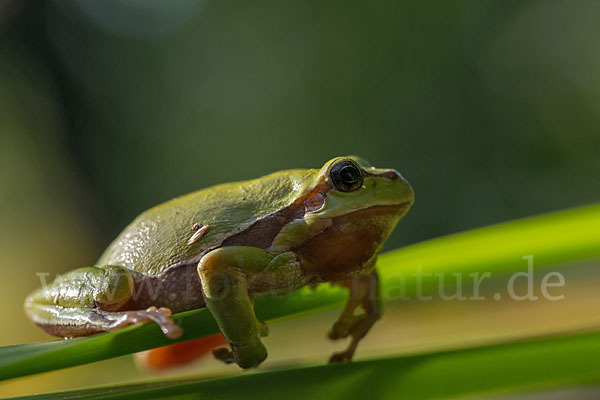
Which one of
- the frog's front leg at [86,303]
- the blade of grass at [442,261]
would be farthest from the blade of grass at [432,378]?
the frog's front leg at [86,303]

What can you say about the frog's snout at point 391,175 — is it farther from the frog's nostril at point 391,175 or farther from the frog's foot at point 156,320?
the frog's foot at point 156,320

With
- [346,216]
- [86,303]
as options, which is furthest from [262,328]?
[86,303]

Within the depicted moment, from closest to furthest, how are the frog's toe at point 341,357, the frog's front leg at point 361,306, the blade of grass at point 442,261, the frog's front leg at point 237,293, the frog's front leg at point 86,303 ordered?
the blade of grass at point 442,261 → the frog's front leg at point 237,293 → the frog's front leg at point 86,303 → the frog's toe at point 341,357 → the frog's front leg at point 361,306

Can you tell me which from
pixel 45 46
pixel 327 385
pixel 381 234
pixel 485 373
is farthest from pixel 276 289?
pixel 45 46

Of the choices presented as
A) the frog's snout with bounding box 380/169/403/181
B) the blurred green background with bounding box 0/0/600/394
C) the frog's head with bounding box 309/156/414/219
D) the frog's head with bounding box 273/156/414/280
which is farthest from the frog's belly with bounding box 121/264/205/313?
the blurred green background with bounding box 0/0/600/394

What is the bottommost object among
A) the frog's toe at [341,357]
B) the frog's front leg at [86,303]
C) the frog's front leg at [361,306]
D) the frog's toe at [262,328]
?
the frog's toe at [341,357]

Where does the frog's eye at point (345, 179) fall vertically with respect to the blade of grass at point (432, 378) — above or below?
above

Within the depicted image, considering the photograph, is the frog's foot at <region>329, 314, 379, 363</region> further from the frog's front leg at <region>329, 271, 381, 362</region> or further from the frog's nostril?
the frog's nostril
